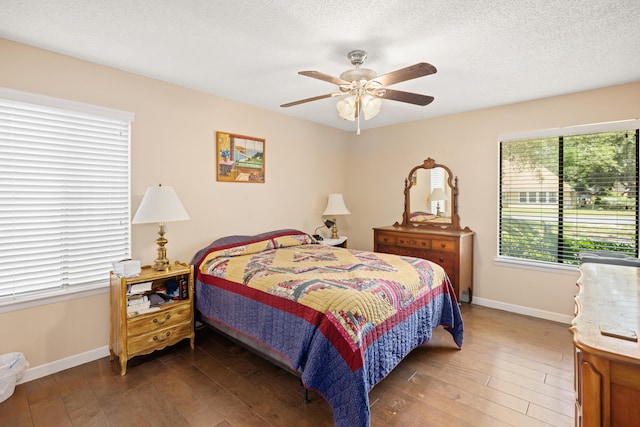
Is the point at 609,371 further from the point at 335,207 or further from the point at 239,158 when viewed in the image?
the point at 335,207

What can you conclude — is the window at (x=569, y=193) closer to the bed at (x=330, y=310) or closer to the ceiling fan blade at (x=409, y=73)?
the bed at (x=330, y=310)

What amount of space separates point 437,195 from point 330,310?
9.74ft

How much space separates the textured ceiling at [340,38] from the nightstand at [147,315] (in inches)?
69.7

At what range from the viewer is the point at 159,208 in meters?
2.55

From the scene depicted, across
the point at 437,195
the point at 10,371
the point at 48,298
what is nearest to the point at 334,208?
the point at 437,195

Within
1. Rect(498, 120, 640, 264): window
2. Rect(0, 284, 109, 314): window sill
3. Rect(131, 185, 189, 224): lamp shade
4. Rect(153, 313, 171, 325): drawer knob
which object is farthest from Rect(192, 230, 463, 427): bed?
Rect(498, 120, 640, 264): window

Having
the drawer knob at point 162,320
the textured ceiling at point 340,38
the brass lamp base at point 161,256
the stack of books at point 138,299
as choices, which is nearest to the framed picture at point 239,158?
the textured ceiling at point 340,38

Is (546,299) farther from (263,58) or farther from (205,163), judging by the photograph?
(205,163)

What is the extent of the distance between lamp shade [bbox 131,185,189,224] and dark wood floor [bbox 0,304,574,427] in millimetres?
1194

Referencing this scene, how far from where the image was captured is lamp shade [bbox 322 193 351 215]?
179 inches

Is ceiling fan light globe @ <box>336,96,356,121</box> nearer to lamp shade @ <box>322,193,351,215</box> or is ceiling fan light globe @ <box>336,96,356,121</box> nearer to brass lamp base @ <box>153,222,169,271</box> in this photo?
brass lamp base @ <box>153,222,169,271</box>

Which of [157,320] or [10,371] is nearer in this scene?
[10,371]

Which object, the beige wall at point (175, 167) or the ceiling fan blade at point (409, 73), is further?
the beige wall at point (175, 167)

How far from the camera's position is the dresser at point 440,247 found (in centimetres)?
360
